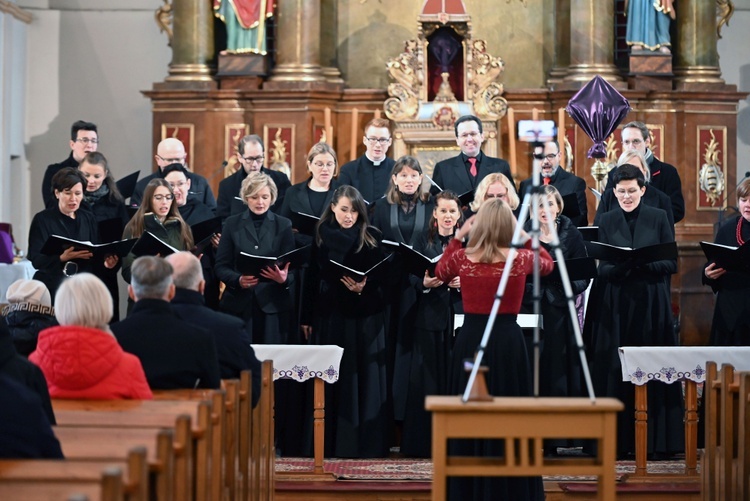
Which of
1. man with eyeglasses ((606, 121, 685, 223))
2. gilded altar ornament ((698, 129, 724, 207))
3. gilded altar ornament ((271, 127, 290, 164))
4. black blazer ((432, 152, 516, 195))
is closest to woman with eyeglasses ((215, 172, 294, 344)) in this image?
black blazer ((432, 152, 516, 195))

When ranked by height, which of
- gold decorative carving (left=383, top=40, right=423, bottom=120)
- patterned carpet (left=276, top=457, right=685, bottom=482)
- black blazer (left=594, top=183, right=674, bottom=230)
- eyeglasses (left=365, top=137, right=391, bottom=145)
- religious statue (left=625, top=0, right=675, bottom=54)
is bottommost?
patterned carpet (left=276, top=457, right=685, bottom=482)

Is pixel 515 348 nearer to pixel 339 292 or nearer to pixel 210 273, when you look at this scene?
pixel 339 292

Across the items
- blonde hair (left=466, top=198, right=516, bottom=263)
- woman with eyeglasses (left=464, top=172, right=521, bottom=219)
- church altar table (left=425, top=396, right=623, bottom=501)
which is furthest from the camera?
woman with eyeglasses (left=464, top=172, right=521, bottom=219)

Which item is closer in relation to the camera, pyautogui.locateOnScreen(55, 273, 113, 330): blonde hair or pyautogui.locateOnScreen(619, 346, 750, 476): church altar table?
pyautogui.locateOnScreen(55, 273, 113, 330): blonde hair

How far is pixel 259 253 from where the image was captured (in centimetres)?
727

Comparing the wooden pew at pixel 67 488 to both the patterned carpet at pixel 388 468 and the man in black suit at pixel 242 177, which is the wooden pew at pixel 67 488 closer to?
the patterned carpet at pixel 388 468

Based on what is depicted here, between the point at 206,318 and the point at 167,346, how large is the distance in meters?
0.40

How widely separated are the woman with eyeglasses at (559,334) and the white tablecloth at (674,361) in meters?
0.57

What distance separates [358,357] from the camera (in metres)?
7.25

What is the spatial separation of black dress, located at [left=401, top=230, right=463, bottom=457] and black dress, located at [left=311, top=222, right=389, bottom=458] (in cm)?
17

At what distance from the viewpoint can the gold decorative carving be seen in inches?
427

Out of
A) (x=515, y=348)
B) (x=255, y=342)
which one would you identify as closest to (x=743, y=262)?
(x=515, y=348)

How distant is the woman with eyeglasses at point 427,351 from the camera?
7148 mm

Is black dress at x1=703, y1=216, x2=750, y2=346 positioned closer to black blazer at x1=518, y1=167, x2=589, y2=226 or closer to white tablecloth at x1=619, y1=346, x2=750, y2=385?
white tablecloth at x1=619, y1=346, x2=750, y2=385
